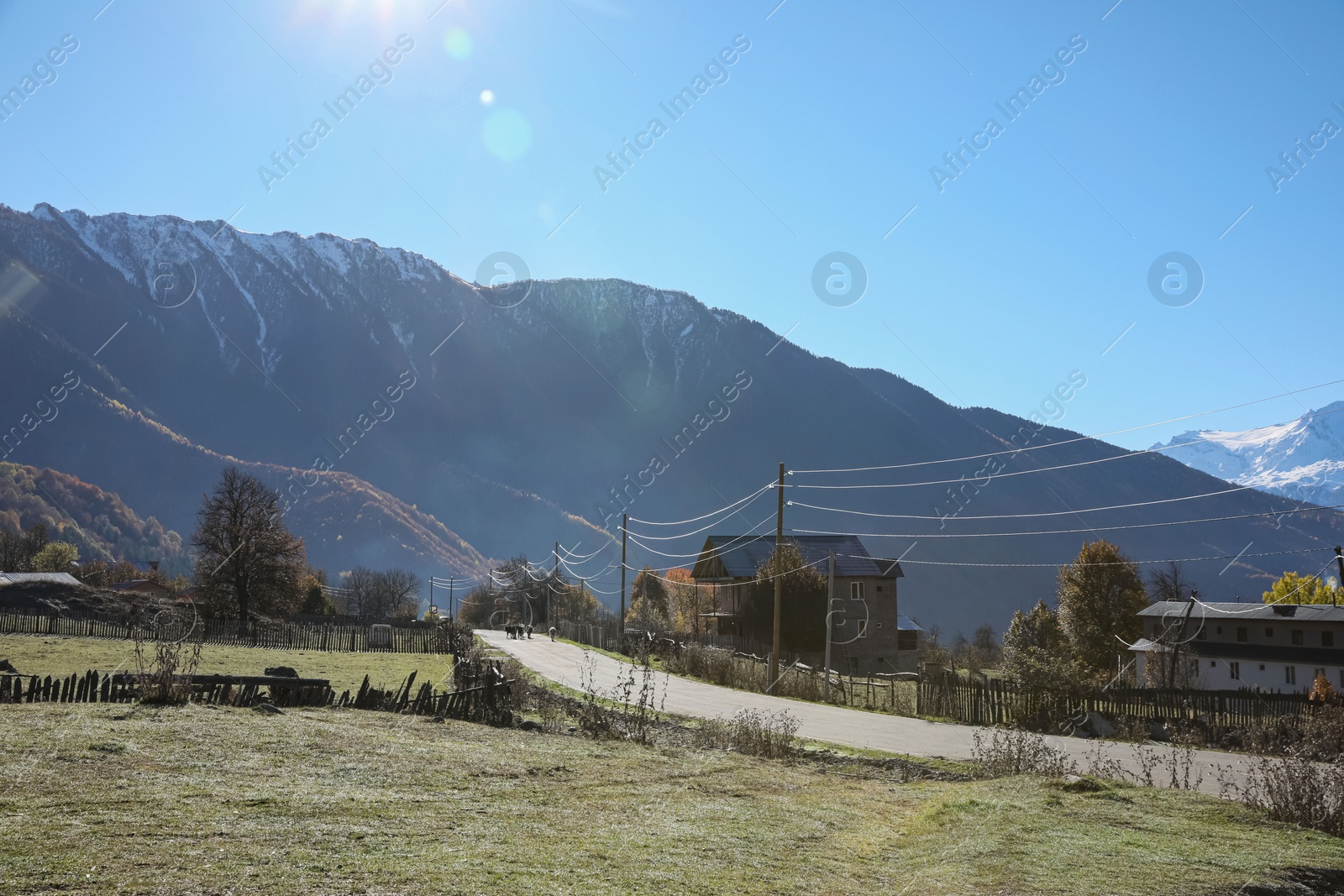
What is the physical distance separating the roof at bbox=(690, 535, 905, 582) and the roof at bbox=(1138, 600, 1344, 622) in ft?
64.8

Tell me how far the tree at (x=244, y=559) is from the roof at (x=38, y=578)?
387 inches

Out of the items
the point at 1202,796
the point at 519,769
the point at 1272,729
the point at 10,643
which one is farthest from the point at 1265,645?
the point at 10,643

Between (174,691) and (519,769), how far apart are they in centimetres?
769

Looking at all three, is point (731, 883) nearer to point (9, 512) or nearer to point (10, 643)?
point (10, 643)

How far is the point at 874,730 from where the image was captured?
2459 cm

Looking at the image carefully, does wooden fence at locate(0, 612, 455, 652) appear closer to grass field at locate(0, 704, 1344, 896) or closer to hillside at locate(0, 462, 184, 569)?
grass field at locate(0, 704, 1344, 896)

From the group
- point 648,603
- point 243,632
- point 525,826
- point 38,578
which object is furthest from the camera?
point 648,603

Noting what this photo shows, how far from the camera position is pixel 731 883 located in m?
7.31

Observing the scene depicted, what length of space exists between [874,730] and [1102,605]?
5267cm

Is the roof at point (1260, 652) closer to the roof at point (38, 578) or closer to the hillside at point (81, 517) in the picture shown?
the roof at point (38, 578)

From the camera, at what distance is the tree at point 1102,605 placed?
68.9m

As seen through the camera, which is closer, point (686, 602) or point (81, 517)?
point (686, 602)

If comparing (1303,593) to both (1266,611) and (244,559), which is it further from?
(244,559)

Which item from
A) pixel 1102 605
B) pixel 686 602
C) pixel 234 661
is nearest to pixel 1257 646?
pixel 1102 605
